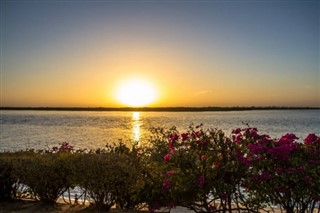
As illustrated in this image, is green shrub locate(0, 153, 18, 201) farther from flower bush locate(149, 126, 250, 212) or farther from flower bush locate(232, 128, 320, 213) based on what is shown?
flower bush locate(232, 128, 320, 213)

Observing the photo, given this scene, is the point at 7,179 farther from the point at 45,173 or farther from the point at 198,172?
the point at 198,172

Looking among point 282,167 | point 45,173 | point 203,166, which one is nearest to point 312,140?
point 282,167

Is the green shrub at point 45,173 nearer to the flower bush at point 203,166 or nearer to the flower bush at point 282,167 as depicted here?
the flower bush at point 203,166

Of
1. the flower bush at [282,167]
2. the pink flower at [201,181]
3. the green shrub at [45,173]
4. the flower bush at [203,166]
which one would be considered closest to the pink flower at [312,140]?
the flower bush at [282,167]

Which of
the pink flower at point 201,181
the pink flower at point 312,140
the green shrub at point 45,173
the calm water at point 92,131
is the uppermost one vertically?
the pink flower at point 312,140

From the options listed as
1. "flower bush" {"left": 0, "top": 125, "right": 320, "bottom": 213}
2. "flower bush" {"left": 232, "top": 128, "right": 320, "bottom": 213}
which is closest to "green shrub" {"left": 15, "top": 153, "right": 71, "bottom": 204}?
"flower bush" {"left": 0, "top": 125, "right": 320, "bottom": 213}

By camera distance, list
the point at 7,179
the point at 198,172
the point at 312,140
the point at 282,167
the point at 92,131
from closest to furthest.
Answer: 1. the point at 282,167
2. the point at 198,172
3. the point at 312,140
4. the point at 7,179
5. the point at 92,131

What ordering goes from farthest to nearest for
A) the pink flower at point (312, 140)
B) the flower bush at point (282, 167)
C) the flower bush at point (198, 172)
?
1. the pink flower at point (312, 140)
2. the flower bush at point (198, 172)
3. the flower bush at point (282, 167)

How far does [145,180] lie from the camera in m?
8.04

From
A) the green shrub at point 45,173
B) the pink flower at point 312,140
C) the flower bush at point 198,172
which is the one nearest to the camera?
the flower bush at point 198,172

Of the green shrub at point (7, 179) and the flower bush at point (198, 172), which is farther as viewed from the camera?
the green shrub at point (7, 179)

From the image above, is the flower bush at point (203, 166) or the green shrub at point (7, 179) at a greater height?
the flower bush at point (203, 166)

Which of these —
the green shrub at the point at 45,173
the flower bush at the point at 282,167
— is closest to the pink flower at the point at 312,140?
the flower bush at the point at 282,167

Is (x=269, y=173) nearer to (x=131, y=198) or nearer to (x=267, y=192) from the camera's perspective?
(x=267, y=192)
